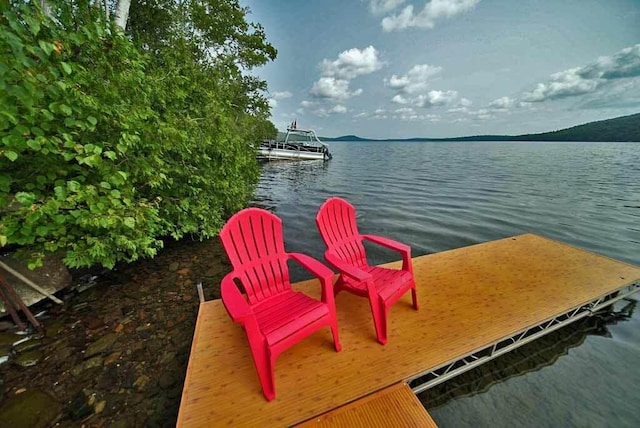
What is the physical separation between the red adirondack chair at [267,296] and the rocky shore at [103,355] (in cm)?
105

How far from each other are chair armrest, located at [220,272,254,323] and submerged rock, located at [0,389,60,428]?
63.8 inches

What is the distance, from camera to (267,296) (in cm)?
227

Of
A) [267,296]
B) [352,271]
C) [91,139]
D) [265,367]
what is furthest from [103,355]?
[352,271]

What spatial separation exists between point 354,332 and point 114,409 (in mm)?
2072

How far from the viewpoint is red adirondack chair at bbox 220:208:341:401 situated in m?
1.64

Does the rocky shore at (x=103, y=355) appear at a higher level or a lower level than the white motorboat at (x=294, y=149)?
lower

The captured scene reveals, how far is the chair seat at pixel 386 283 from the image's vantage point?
221 centimetres

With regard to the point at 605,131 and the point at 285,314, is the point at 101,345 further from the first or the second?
the point at 605,131

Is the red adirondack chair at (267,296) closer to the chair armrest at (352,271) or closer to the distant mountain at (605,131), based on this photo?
the chair armrest at (352,271)

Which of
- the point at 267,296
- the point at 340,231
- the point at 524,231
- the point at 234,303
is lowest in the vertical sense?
the point at 524,231

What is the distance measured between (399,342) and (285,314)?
3.51ft

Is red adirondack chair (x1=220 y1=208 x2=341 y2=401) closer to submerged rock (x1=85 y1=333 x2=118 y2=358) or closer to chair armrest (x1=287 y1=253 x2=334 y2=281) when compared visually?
chair armrest (x1=287 y1=253 x2=334 y2=281)

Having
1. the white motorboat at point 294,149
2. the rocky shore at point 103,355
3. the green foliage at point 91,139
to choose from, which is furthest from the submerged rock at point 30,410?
the white motorboat at point 294,149

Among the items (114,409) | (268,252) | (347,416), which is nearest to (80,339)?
(114,409)
